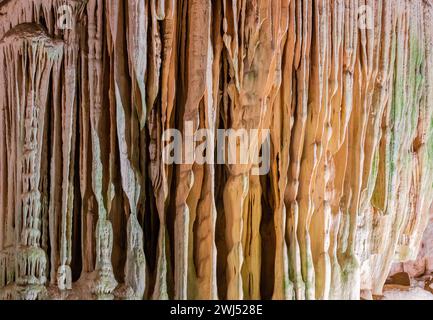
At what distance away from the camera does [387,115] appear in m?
5.69

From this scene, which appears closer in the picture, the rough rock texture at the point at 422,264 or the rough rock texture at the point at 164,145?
the rough rock texture at the point at 164,145

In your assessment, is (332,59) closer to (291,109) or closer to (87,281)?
(291,109)

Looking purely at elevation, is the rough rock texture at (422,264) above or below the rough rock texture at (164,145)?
below

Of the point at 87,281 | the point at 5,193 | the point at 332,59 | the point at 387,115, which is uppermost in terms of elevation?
the point at 332,59

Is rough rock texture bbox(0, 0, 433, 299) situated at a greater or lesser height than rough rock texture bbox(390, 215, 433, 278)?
greater

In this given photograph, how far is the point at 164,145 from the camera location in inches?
191

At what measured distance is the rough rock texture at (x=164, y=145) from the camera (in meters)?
4.75

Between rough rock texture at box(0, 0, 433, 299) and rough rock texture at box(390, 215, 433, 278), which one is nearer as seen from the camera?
rough rock texture at box(0, 0, 433, 299)

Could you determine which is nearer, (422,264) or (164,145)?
(164,145)

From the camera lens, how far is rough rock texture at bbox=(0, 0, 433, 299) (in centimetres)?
475

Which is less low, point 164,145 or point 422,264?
point 164,145
